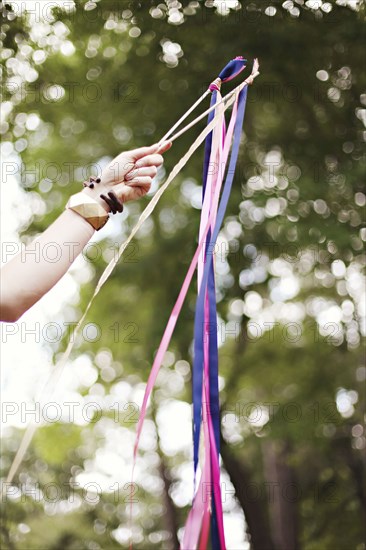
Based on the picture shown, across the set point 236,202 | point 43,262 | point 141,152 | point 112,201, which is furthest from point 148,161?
point 236,202

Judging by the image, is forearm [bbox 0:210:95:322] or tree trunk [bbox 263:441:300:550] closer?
forearm [bbox 0:210:95:322]

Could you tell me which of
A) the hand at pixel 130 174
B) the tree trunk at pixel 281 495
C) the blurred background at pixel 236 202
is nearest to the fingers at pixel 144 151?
the hand at pixel 130 174

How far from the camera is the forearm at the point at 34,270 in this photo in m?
1.09

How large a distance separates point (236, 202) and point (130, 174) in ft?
17.5

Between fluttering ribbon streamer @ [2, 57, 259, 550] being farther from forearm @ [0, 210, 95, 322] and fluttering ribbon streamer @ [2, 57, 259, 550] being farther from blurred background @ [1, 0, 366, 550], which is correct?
blurred background @ [1, 0, 366, 550]

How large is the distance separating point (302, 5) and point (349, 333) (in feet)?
12.3

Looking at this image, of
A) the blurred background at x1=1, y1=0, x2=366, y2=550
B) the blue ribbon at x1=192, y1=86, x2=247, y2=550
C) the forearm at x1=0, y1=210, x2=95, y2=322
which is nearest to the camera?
the forearm at x1=0, y1=210, x2=95, y2=322

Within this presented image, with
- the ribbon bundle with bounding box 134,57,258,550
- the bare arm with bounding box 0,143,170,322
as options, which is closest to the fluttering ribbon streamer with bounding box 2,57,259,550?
the ribbon bundle with bounding box 134,57,258,550

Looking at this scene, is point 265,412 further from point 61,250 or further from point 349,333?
point 61,250

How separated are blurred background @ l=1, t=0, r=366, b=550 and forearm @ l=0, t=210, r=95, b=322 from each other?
5002 mm

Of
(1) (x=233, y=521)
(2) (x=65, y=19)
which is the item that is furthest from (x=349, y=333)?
(1) (x=233, y=521)

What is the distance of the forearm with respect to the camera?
43.1 inches

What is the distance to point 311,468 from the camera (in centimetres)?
1057

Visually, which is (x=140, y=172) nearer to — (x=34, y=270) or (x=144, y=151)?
(x=144, y=151)
